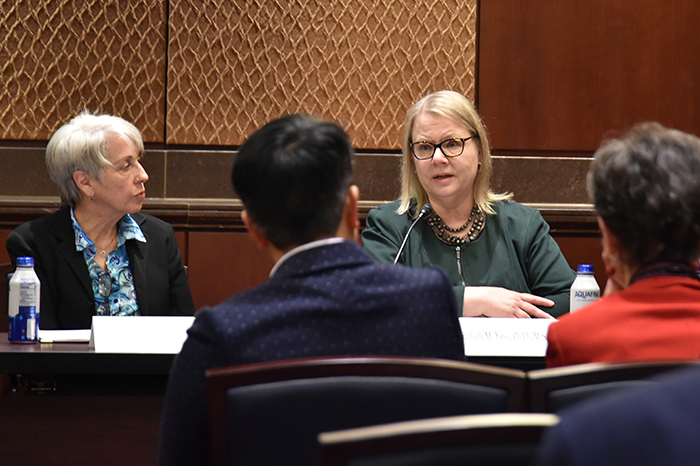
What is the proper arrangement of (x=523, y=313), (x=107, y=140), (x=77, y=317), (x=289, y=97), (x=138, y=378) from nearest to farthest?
(x=138, y=378) → (x=523, y=313) → (x=77, y=317) → (x=107, y=140) → (x=289, y=97)

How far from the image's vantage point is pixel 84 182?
8.52 ft

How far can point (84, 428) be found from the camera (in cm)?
188

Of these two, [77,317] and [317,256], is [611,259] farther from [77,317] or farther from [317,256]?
[77,317]

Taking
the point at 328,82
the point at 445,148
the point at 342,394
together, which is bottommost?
the point at 342,394

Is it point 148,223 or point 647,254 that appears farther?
point 148,223

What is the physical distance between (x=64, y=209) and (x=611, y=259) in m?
1.87

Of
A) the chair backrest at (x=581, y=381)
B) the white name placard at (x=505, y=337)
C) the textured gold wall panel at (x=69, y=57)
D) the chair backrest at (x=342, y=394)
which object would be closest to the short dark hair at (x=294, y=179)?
the chair backrest at (x=342, y=394)

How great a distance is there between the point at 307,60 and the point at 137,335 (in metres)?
2.26

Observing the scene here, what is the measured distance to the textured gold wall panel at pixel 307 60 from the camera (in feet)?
12.3

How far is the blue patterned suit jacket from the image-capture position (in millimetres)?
1070

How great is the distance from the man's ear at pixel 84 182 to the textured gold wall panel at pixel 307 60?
1.19 m

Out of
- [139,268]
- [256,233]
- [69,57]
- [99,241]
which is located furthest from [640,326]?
[69,57]

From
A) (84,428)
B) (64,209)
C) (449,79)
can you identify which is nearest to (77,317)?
(64,209)

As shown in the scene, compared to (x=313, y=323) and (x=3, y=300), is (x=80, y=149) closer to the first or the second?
(x=3, y=300)
